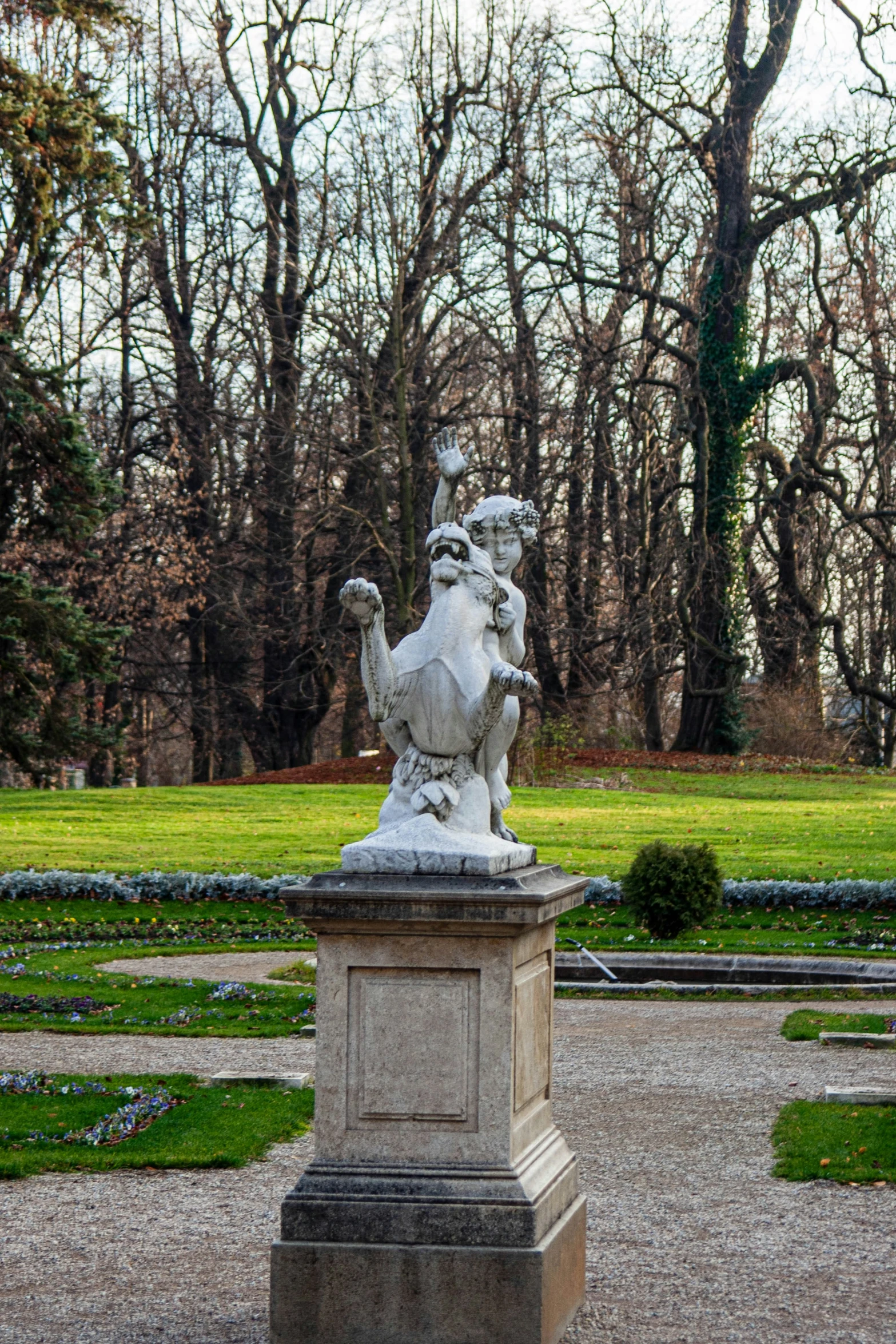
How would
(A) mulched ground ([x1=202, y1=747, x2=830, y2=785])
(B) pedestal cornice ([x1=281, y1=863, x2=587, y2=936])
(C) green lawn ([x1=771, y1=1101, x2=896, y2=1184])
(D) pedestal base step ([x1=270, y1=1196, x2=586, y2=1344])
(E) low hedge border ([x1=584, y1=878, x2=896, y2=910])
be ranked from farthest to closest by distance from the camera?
(A) mulched ground ([x1=202, y1=747, x2=830, y2=785]) < (E) low hedge border ([x1=584, y1=878, x2=896, y2=910]) < (C) green lawn ([x1=771, y1=1101, x2=896, y2=1184]) < (B) pedestal cornice ([x1=281, y1=863, x2=587, y2=936]) < (D) pedestal base step ([x1=270, y1=1196, x2=586, y2=1344])

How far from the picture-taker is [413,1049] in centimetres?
510

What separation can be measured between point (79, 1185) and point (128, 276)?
3052cm

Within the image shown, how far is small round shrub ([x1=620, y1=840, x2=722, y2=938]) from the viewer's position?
14984mm

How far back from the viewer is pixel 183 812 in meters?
24.5

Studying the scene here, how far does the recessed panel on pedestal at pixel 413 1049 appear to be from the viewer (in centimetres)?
508

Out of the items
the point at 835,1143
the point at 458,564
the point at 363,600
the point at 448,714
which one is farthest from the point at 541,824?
the point at 363,600

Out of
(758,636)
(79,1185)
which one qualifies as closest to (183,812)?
(758,636)

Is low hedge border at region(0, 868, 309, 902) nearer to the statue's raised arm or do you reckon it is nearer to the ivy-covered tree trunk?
the statue's raised arm

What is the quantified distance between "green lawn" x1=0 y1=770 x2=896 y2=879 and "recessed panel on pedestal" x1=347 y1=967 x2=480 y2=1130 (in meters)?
13.3

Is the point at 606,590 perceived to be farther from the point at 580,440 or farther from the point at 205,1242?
the point at 205,1242

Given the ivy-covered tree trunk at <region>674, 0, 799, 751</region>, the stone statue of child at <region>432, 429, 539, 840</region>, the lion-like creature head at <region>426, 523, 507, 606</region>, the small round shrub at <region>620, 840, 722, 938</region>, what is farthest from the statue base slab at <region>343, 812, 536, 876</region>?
the ivy-covered tree trunk at <region>674, 0, 799, 751</region>

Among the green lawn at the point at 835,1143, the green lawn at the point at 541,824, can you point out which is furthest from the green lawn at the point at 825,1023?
Result: the green lawn at the point at 541,824

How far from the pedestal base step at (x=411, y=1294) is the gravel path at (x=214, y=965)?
820 cm

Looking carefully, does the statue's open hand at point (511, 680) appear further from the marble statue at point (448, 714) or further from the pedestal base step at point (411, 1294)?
the pedestal base step at point (411, 1294)
